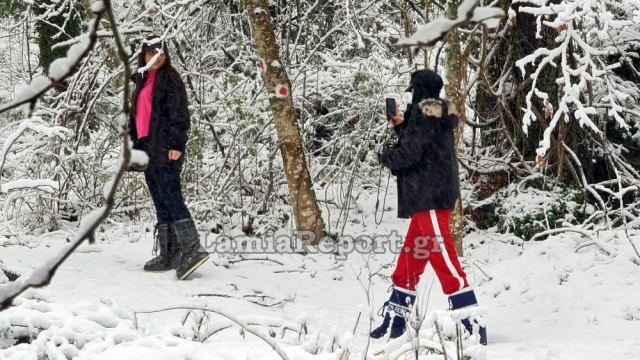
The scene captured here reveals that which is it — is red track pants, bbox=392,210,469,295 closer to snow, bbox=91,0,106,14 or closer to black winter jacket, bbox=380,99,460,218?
black winter jacket, bbox=380,99,460,218

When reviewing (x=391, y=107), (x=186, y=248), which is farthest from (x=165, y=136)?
(x=391, y=107)

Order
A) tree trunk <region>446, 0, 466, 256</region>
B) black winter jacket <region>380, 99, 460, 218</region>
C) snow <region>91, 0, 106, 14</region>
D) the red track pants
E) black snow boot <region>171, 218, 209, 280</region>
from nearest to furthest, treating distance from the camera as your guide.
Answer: snow <region>91, 0, 106, 14</region> < the red track pants < black winter jacket <region>380, 99, 460, 218</region> < black snow boot <region>171, 218, 209, 280</region> < tree trunk <region>446, 0, 466, 256</region>

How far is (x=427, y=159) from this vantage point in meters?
4.42

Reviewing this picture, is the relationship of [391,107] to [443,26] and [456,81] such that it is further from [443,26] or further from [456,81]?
[443,26]

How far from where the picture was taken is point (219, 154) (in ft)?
30.0

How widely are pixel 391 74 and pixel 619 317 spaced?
14.5 feet

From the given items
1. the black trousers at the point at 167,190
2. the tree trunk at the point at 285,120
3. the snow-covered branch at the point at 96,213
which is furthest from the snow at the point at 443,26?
the tree trunk at the point at 285,120

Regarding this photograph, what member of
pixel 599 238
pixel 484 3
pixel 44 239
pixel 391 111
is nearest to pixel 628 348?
pixel 391 111

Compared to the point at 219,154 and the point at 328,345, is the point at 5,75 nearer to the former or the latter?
the point at 219,154

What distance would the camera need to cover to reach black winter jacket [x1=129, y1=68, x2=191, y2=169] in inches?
208

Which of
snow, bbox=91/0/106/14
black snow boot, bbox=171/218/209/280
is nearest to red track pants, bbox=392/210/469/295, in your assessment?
black snow boot, bbox=171/218/209/280

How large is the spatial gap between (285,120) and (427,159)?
2.52m

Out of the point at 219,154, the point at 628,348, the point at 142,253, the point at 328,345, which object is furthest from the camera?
the point at 219,154

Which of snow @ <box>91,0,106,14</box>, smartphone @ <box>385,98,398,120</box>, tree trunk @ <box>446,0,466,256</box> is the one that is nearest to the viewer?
snow @ <box>91,0,106,14</box>
